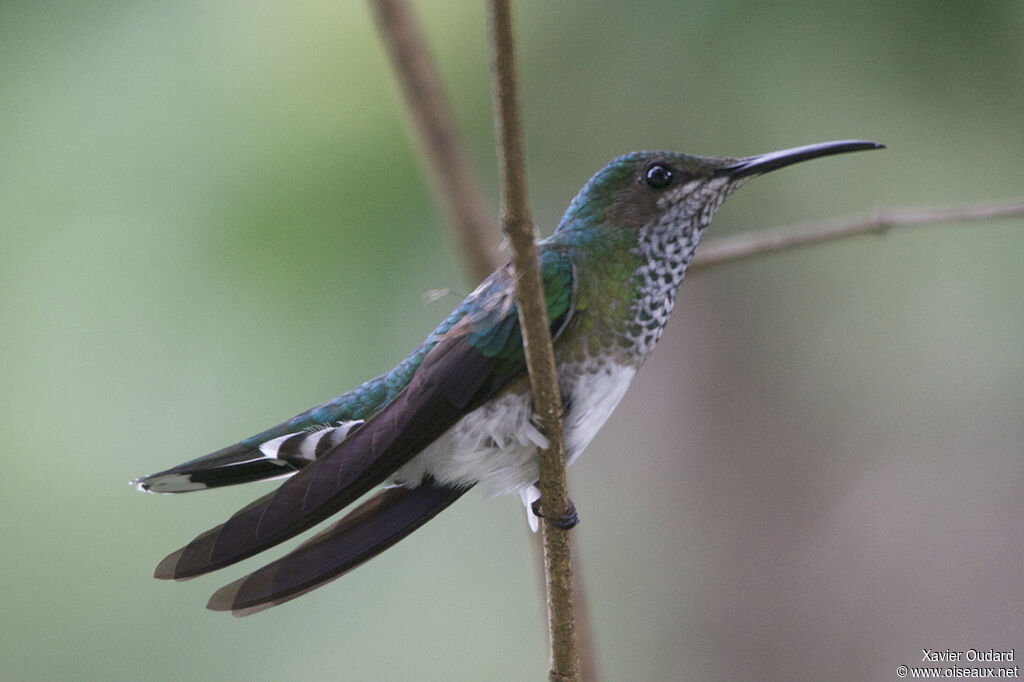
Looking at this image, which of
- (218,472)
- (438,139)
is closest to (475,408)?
(218,472)

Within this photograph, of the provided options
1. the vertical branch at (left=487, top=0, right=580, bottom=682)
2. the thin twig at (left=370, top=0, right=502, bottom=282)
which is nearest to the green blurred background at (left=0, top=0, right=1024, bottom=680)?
the thin twig at (left=370, top=0, right=502, bottom=282)

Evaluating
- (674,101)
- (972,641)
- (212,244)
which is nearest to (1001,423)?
(972,641)

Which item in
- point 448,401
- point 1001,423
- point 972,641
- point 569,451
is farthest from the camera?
point 1001,423

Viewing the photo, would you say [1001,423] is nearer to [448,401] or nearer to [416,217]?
[416,217]

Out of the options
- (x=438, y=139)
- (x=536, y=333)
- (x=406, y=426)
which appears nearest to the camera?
(x=536, y=333)

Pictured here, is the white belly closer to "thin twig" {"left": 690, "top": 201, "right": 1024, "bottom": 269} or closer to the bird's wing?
the bird's wing

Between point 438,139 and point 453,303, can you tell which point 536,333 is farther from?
point 453,303

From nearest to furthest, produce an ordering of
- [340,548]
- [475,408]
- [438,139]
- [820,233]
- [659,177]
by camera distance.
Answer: [475,408]
[340,548]
[659,177]
[820,233]
[438,139]
